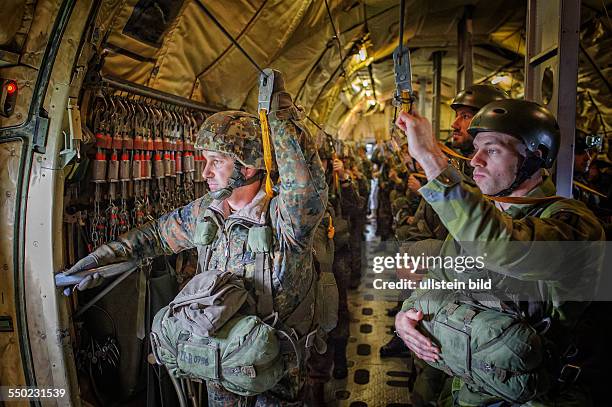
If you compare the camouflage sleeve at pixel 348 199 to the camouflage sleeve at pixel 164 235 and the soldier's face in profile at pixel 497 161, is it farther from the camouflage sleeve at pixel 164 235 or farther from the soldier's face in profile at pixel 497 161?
the soldier's face in profile at pixel 497 161

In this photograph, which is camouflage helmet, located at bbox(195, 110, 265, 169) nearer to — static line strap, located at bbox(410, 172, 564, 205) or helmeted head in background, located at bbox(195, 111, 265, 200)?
helmeted head in background, located at bbox(195, 111, 265, 200)

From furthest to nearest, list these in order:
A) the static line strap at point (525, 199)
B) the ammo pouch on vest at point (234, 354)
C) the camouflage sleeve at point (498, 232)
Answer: the ammo pouch on vest at point (234, 354), the static line strap at point (525, 199), the camouflage sleeve at point (498, 232)

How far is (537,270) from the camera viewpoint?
66.8 inches

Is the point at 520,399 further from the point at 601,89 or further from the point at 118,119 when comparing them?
the point at 601,89

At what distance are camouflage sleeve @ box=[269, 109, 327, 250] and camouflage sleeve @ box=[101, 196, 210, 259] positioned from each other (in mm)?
745

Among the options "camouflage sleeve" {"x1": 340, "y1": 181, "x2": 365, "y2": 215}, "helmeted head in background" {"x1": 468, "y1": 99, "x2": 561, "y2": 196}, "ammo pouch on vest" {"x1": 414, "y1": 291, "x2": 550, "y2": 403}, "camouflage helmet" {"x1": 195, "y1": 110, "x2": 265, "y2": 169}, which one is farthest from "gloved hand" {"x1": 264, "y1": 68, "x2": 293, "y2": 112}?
"camouflage sleeve" {"x1": 340, "y1": 181, "x2": 365, "y2": 215}

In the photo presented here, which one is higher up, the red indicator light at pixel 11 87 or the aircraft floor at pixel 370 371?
the red indicator light at pixel 11 87

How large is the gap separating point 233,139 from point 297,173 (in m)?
0.55

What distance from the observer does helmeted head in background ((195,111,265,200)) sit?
2.54 metres

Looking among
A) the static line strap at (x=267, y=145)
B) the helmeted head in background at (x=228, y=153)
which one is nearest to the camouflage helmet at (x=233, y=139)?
the helmeted head in background at (x=228, y=153)

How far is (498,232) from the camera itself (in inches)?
61.6

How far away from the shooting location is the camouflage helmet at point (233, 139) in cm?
253

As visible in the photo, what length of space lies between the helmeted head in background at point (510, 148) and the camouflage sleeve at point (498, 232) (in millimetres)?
331

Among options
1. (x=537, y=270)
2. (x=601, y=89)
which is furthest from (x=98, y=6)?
(x=601, y=89)
